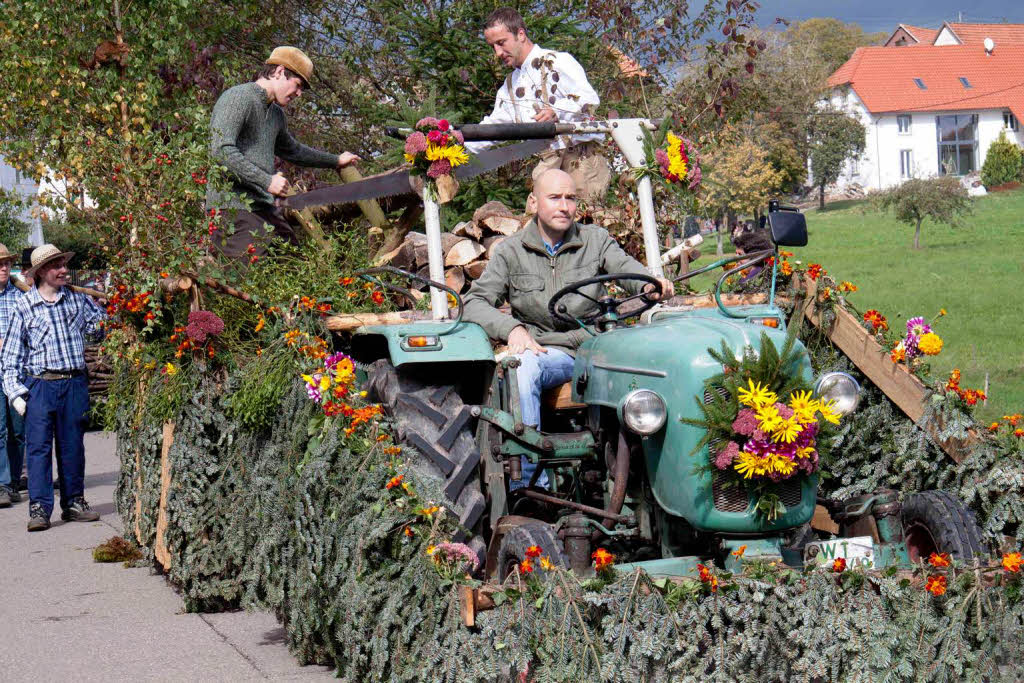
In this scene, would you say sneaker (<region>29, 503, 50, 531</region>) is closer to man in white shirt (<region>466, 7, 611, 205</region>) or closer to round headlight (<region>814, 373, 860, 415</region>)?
man in white shirt (<region>466, 7, 611, 205</region>)

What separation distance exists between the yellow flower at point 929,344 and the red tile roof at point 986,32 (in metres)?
81.0

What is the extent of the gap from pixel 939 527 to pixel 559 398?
5.28ft

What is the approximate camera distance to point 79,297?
9258 millimetres

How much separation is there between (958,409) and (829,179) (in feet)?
198

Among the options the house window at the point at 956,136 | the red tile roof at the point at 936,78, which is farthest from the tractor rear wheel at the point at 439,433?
the house window at the point at 956,136

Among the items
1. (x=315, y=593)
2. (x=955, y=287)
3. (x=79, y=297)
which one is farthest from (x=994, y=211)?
(x=315, y=593)

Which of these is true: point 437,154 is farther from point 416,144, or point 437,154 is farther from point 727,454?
point 727,454

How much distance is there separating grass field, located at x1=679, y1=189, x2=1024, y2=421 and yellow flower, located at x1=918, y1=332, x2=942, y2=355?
5.6 inches

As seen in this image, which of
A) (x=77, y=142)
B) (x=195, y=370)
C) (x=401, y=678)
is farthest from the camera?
(x=77, y=142)

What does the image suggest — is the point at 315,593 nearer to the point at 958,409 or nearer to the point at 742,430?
the point at 742,430

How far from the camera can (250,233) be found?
6977mm

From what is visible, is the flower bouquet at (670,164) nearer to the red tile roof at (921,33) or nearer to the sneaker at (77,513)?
the sneaker at (77,513)

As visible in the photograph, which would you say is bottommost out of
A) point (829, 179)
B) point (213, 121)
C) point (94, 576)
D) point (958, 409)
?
point (94, 576)

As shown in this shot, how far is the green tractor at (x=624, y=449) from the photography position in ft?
14.0
